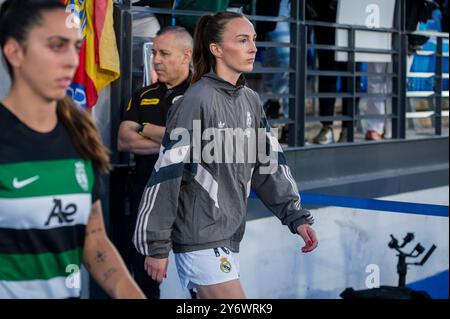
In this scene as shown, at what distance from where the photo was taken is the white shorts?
13.8ft

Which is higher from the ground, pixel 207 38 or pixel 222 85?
pixel 207 38

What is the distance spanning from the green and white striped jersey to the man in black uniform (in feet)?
9.76

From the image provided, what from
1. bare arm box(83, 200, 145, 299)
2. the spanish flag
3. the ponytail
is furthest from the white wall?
the ponytail

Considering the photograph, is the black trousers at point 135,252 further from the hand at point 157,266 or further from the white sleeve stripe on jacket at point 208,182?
the hand at point 157,266

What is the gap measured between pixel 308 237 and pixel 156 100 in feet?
5.92

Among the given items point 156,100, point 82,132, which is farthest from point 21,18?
point 156,100

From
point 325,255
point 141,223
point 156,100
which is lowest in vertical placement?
point 325,255

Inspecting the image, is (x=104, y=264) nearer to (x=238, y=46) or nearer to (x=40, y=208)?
(x=40, y=208)

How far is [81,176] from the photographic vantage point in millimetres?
2717

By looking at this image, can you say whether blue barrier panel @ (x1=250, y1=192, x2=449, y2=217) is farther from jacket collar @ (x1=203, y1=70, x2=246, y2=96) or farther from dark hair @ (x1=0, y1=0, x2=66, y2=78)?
dark hair @ (x1=0, y1=0, x2=66, y2=78)

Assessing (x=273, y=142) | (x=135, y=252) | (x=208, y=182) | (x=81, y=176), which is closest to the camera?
(x=81, y=176)
